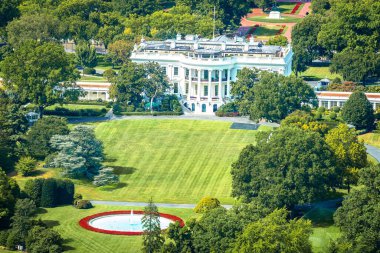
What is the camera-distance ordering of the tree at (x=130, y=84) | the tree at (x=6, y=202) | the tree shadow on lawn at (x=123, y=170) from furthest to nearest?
the tree at (x=130, y=84) < the tree shadow on lawn at (x=123, y=170) < the tree at (x=6, y=202)

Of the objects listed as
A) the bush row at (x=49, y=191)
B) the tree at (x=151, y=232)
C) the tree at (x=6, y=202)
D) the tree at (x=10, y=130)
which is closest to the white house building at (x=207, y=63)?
the tree at (x=10, y=130)

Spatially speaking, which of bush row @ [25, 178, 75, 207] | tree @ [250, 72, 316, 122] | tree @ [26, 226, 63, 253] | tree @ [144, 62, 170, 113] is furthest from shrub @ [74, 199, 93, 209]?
tree @ [144, 62, 170, 113]

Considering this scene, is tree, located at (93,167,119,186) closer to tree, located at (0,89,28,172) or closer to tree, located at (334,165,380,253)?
tree, located at (0,89,28,172)

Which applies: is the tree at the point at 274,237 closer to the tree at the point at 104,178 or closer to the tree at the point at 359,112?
the tree at the point at 104,178

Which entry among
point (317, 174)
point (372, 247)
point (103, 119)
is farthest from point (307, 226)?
point (103, 119)

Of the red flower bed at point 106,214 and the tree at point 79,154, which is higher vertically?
the tree at point 79,154

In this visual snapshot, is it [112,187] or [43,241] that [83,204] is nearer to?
[112,187]

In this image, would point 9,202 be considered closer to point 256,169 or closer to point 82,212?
point 82,212
